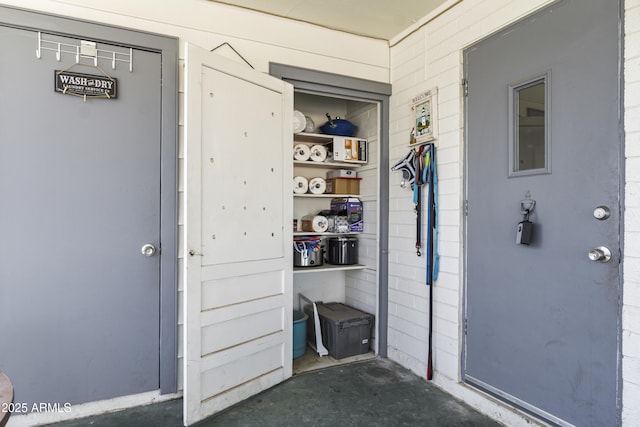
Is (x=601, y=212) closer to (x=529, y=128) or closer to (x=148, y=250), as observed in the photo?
(x=529, y=128)

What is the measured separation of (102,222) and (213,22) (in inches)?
62.1

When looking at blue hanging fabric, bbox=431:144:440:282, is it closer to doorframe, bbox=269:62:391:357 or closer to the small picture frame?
the small picture frame

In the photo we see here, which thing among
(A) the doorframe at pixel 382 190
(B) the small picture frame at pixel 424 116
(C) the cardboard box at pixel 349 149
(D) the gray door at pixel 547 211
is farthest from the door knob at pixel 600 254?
(C) the cardboard box at pixel 349 149

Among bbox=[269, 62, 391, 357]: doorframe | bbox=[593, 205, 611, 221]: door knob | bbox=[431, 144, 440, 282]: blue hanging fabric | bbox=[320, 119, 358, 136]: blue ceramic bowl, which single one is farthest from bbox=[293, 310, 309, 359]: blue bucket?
bbox=[593, 205, 611, 221]: door knob

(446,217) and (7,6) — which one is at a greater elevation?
(7,6)

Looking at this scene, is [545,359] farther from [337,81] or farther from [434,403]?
[337,81]

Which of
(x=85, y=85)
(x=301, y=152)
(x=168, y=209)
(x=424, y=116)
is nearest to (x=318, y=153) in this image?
(x=301, y=152)

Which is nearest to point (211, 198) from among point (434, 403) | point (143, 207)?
point (143, 207)

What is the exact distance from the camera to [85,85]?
2.22m

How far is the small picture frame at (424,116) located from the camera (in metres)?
2.64

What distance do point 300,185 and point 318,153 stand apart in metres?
0.33

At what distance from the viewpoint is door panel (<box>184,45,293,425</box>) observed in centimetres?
216

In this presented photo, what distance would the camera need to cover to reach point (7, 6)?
2068 millimetres

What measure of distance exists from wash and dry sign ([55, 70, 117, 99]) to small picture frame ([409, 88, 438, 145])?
2128 millimetres
